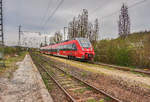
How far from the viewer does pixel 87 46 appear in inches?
648

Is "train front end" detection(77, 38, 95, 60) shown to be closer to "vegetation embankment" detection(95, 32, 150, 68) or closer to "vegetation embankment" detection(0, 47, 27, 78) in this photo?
"vegetation embankment" detection(95, 32, 150, 68)

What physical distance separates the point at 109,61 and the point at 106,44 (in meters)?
2.32

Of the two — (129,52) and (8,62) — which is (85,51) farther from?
(8,62)

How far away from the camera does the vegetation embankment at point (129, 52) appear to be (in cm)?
1211

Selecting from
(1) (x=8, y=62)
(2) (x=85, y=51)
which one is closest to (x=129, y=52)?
(2) (x=85, y=51)

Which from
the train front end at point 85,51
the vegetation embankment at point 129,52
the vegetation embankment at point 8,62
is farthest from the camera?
the train front end at point 85,51

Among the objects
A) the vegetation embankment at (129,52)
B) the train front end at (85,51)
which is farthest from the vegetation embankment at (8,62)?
the vegetation embankment at (129,52)

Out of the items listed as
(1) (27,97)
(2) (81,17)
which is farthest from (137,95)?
(2) (81,17)

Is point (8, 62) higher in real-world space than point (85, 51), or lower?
lower

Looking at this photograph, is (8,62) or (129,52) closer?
(129,52)

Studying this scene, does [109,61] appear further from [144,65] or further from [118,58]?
[144,65]

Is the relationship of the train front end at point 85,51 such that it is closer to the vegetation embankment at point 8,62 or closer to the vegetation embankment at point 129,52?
the vegetation embankment at point 129,52

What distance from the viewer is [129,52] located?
1311 cm

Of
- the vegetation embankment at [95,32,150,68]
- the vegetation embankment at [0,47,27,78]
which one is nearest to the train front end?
the vegetation embankment at [95,32,150,68]
